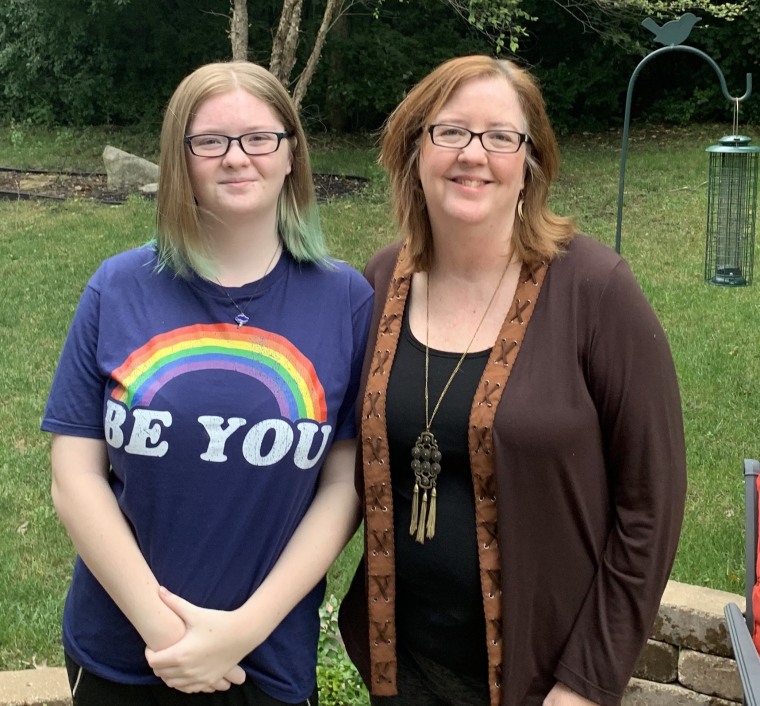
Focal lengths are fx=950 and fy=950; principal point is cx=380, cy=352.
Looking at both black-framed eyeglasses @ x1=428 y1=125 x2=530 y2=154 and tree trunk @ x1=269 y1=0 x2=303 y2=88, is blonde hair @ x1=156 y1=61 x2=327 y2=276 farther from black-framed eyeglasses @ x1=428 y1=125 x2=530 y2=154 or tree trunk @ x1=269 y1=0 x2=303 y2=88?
tree trunk @ x1=269 y1=0 x2=303 y2=88

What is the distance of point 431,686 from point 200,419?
2.77ft

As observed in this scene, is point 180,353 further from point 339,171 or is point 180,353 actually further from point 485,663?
point 339,171

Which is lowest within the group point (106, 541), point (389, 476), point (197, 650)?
point (197, 650)

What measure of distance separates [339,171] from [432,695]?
13.0m

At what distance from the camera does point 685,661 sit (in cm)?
333

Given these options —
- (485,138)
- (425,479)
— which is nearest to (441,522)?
(425,479)

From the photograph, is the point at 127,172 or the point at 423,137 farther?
the point at 127,172

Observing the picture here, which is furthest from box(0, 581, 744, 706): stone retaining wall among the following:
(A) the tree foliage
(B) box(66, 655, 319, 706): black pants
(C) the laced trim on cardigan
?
(A) the tree foliage

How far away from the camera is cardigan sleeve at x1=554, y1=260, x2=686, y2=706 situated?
1872 mm

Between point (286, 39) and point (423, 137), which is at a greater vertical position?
point (286, 39)

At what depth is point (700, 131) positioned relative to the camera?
18.7 meters

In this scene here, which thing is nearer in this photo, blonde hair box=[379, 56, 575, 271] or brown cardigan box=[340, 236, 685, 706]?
brown cardigan box=[340, 236, 685, 706]

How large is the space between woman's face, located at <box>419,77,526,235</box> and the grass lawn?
→ 8.00 feet

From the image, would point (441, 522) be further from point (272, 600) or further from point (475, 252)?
point (475, 252)
